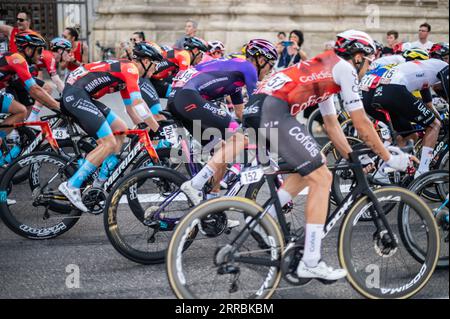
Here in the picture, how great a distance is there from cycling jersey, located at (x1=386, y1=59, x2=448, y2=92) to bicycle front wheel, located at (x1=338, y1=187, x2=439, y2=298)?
271cm

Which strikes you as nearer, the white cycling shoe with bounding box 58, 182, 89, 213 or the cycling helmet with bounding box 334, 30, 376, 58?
the cycling helmet with bounding box 334, 30, 376, 58

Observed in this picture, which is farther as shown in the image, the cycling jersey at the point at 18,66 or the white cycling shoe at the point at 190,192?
the cycling jersey at the point at 18,66

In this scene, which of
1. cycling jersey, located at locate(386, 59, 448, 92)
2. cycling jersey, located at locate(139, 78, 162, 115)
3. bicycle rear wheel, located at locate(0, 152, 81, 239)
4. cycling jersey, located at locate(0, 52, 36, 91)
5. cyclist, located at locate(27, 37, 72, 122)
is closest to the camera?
bicycle rear wheel, located at locate(0, 152, 81, 239)

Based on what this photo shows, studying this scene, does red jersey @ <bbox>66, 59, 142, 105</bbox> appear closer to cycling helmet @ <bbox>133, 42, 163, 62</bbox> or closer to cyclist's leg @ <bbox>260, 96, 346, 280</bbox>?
cycling helmet @ <bbox>133, 42, 163, 62</bbox>

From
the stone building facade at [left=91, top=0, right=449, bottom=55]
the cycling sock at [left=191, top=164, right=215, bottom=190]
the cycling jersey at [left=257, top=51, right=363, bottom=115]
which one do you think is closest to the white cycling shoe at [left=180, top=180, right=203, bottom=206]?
the cycling sock at [left=191, top=164, right=215, bottom=190]

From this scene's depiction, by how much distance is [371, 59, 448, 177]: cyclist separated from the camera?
7590 millimetres

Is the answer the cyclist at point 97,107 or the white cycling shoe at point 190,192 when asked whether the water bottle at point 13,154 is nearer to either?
the cyclist at point 97,107

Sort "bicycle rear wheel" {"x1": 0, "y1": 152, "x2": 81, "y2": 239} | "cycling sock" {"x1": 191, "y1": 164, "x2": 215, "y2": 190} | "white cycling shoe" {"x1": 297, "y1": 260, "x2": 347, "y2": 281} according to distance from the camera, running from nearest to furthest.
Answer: "white cycling shoe" {"x1": 297, "y1": 260, "x2": 347, "y2": 281}, "cycling sock" {"x1": 191, "y1": 164, "x2": 215, "y2": 190}, "bicycle rear wheel" {"x1": 0, "y1": 152, "x2": 81, "y2": 239}

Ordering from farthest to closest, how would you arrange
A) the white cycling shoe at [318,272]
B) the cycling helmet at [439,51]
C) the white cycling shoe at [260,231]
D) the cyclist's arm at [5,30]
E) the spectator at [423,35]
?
the spectator at [423,35]
the cyclist's arm at [5,30]
the cycling helmet at [439,51]
the white cycling shoe at [318,272]
the white cycling shoe at [260,231]

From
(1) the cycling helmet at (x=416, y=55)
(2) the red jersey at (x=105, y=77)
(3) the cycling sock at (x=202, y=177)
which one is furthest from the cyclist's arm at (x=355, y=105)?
(1) the cycling helmet at (x=416, y=55)

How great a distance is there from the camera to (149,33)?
1831 cm

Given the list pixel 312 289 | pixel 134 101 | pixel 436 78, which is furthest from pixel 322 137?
pixel 312 289

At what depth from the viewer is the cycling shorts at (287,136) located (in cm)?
490

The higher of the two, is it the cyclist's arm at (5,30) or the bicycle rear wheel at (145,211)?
the cyclist's arm at (5,30)
